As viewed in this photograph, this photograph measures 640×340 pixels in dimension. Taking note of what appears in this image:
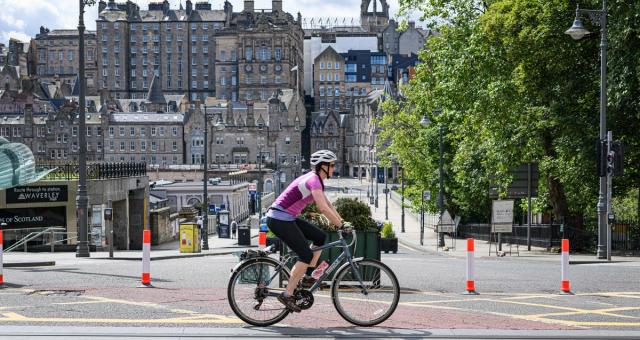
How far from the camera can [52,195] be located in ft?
129

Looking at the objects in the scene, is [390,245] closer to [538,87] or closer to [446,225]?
[446,225]

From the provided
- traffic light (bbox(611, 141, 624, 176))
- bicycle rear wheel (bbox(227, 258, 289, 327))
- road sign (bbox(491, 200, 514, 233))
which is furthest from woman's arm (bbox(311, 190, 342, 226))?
road sign (bbox(491, 200, 514, 233))

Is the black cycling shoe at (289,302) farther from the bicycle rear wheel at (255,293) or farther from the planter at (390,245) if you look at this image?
the planter at (390,245)

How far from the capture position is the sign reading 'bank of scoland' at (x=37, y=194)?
125 feet

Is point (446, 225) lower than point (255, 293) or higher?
lower

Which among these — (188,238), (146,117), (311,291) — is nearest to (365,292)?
(311,291)

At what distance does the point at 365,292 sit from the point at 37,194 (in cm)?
2987

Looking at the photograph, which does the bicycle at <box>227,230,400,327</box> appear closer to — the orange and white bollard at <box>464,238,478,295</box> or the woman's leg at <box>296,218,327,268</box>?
the woman's leg at <box>296,218,327,268</box>

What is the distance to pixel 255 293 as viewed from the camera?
11102 millimetres

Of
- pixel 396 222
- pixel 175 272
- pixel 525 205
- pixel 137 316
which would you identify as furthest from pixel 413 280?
pixel 396 222

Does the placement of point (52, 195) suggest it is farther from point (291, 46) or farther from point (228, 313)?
point (291, 46)

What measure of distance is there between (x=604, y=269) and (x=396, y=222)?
69.1 m

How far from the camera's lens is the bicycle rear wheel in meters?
11.1

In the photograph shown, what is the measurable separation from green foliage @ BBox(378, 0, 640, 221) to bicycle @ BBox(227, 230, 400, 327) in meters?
21.0
